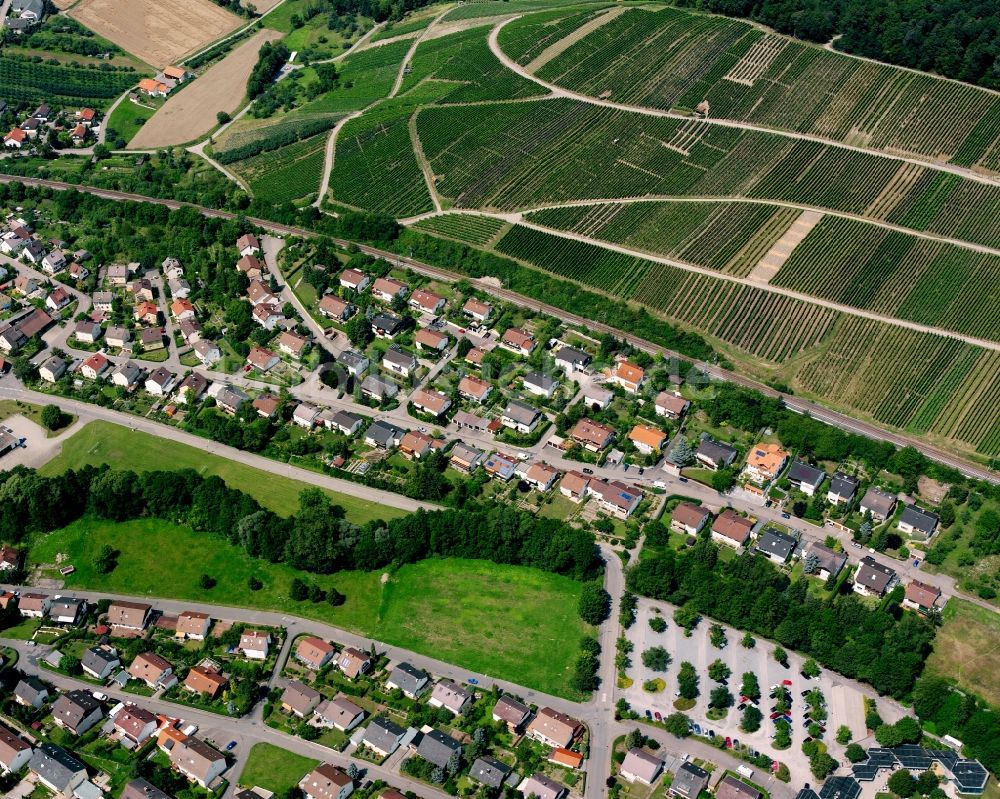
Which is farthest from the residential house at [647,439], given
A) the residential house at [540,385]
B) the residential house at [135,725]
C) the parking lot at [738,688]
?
the residential house at [135,725]

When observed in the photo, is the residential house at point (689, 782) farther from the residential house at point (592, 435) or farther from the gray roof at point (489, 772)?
the residential house at point (592, 435)

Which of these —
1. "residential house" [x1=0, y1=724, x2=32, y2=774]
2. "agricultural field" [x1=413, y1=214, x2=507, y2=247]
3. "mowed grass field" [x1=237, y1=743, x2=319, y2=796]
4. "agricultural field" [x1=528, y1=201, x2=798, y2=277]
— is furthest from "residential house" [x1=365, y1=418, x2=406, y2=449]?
"agricultural field" [x1=528, y1=201, x2=798, y2=277]

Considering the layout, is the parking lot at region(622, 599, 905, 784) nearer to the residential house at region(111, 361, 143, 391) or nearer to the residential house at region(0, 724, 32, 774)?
the residential house at region(0, 724, 32, 774)

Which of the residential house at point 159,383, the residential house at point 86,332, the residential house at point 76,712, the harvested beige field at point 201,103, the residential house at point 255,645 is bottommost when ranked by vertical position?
the residential house at point 255,645

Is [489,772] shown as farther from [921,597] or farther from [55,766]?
[921,597]

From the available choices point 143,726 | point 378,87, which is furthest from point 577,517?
point 378,87

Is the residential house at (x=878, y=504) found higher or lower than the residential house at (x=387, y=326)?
lower
